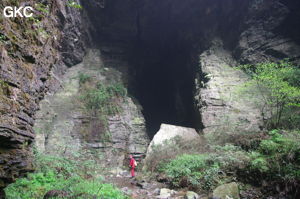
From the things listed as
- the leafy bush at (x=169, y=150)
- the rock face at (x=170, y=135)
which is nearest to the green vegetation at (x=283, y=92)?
the leafy bush at (x=169, y=150)

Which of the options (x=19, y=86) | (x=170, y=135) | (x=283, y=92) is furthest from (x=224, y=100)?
(x=19, y=86)

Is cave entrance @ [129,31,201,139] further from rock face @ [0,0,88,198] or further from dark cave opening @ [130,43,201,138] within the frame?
rock face @ [0,0,88,198]

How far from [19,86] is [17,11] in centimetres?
180

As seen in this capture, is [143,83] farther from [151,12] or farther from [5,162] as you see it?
[5,162]

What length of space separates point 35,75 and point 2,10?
1595 millimetres

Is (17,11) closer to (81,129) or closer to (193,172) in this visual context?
(193,172)

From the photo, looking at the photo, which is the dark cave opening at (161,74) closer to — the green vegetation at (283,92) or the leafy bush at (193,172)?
the green vegetation at (283,92)

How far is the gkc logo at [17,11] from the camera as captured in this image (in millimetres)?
4241

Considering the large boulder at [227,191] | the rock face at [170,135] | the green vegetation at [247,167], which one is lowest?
the large boulder at [227,191]

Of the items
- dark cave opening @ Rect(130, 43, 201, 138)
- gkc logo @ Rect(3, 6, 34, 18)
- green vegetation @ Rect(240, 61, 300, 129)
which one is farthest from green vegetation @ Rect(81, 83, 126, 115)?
green vegetation @ Rect(240, 61, 300, 129)

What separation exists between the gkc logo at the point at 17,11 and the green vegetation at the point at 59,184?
13.0ft

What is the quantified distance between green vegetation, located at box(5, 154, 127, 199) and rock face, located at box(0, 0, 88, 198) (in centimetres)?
88

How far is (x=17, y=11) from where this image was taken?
4.48m

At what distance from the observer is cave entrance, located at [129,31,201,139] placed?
1883 cm
